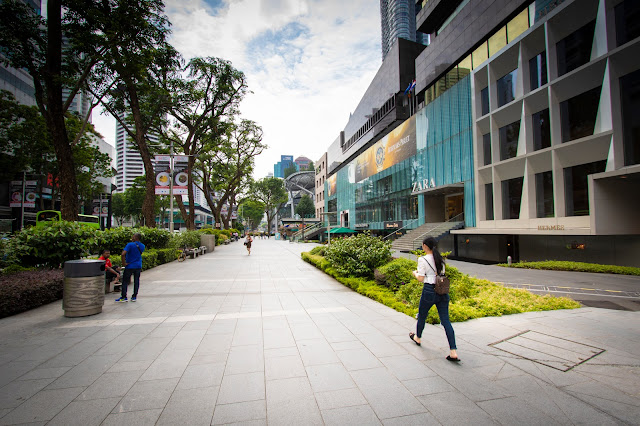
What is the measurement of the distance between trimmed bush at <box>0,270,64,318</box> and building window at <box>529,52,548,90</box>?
77.2 feet

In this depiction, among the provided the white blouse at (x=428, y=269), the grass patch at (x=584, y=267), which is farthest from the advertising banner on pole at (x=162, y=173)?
the grass patch at (x=584, y=267)

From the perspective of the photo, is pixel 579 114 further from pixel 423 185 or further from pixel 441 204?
pixel 441 204

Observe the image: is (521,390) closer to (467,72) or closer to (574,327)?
(574,327)

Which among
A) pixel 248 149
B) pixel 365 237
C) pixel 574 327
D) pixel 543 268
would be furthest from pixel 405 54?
pixel 574 327

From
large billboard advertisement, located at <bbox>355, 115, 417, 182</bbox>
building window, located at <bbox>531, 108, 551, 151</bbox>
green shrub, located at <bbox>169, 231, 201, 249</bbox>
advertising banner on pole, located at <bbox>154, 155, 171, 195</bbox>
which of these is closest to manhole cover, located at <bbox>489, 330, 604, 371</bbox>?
building window, located at <bbox>531, 108, 551, 151</bbox>

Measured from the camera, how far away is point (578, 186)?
15367mm

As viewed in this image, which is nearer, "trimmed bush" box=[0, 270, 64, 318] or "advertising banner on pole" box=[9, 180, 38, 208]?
"trimmed bush" box=[0, 270, 64, 318]

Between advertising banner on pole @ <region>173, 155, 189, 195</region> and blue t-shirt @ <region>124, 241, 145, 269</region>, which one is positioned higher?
advertising banner on pole @ <region>173, 155, 189, 195</region>

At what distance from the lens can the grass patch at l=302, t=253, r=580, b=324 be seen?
6422 mm

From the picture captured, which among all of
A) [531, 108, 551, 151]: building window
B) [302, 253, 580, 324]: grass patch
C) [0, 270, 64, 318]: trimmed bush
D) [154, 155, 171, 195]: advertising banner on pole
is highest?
[531, 108, 551, 151]: building window

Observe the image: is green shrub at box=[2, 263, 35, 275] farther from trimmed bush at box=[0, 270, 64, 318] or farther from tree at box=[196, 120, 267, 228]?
tree at box=[196, 120, 267, 228]

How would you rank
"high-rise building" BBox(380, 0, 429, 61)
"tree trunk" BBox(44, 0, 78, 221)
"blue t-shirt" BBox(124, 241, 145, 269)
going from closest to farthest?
1. "blue t-shirt" BBox(124, 241, 145, 269)
2. "tree trunk" BBox(44, 0, 78, 221)
3. "high-rise building" BBox(380, 0, 429, 61)

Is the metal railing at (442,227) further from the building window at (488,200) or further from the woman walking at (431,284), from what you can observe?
the woman walking at (431,284)

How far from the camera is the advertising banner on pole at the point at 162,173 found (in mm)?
16953
